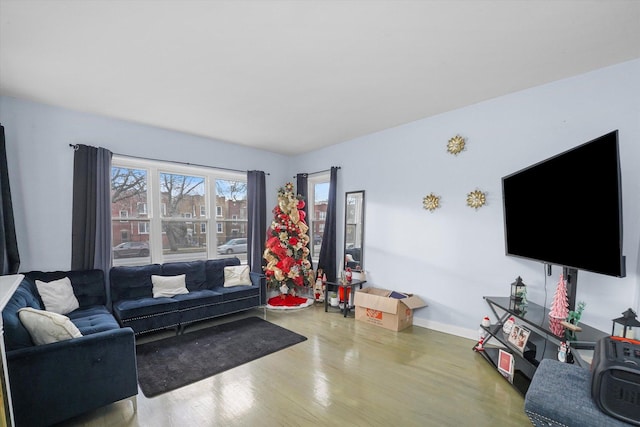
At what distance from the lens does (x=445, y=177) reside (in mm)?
3357

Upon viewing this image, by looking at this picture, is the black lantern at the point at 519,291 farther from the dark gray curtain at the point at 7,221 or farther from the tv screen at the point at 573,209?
the dark gray curtain at the point at 7,221

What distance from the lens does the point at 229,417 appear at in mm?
1930

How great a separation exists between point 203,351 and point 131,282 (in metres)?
1.36

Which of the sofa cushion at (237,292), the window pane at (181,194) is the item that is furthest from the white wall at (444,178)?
the sofa cushion at (237,292)

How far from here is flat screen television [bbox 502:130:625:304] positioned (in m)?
1.68

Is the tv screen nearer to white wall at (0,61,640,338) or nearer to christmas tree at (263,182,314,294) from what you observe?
white wall at (0,61,640,338)

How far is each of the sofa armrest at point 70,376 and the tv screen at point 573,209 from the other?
3.30 meters

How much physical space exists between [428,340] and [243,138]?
12.5 ft

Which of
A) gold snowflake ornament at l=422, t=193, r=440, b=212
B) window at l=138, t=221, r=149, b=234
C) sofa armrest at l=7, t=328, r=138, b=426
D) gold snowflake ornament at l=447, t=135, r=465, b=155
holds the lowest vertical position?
sofa armrest at l=7, t=328, r=138, b=426

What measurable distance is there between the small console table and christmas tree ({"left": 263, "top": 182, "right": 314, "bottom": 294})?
277cm

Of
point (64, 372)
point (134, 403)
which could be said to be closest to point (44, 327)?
point (64, 372)

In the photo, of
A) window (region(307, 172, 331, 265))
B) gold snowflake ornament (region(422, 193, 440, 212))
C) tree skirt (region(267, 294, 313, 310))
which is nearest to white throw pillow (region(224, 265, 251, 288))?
tree skirt (region(267, 294, 313, 310))

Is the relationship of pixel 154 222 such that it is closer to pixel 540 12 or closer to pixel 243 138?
pixel 243 138

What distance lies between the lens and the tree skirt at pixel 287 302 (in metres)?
4.34
